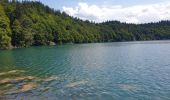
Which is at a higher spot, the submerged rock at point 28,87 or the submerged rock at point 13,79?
the submerged rock at point 28,87

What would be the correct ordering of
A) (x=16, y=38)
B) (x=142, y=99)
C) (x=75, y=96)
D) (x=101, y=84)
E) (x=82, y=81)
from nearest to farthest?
(x=142, y=99) → (x=75, y=96) → (x=101, y=84) → (x=82, y=81) → (x=16, y=38)

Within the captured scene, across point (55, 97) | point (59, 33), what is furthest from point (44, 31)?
point (55, 97)

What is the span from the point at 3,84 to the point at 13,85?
198cm

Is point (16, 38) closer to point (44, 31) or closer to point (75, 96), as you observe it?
point (44, 31)

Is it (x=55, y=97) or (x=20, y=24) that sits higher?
(x=20, y=24)

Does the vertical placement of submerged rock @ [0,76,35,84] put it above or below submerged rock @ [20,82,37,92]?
below

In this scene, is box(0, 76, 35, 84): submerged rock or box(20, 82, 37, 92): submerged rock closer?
box(20, 82, 37, 92): submerged rock

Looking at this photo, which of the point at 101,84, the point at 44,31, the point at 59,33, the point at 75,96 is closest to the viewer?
the point at 75,96

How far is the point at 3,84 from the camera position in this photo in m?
34.7

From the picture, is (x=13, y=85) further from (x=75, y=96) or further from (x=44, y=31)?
(x=44, y=31)

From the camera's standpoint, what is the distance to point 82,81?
35469mm

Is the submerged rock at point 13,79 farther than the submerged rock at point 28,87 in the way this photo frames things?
Yes

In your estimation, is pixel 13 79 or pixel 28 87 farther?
pixel 13 79

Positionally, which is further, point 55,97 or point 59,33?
point 59,33
